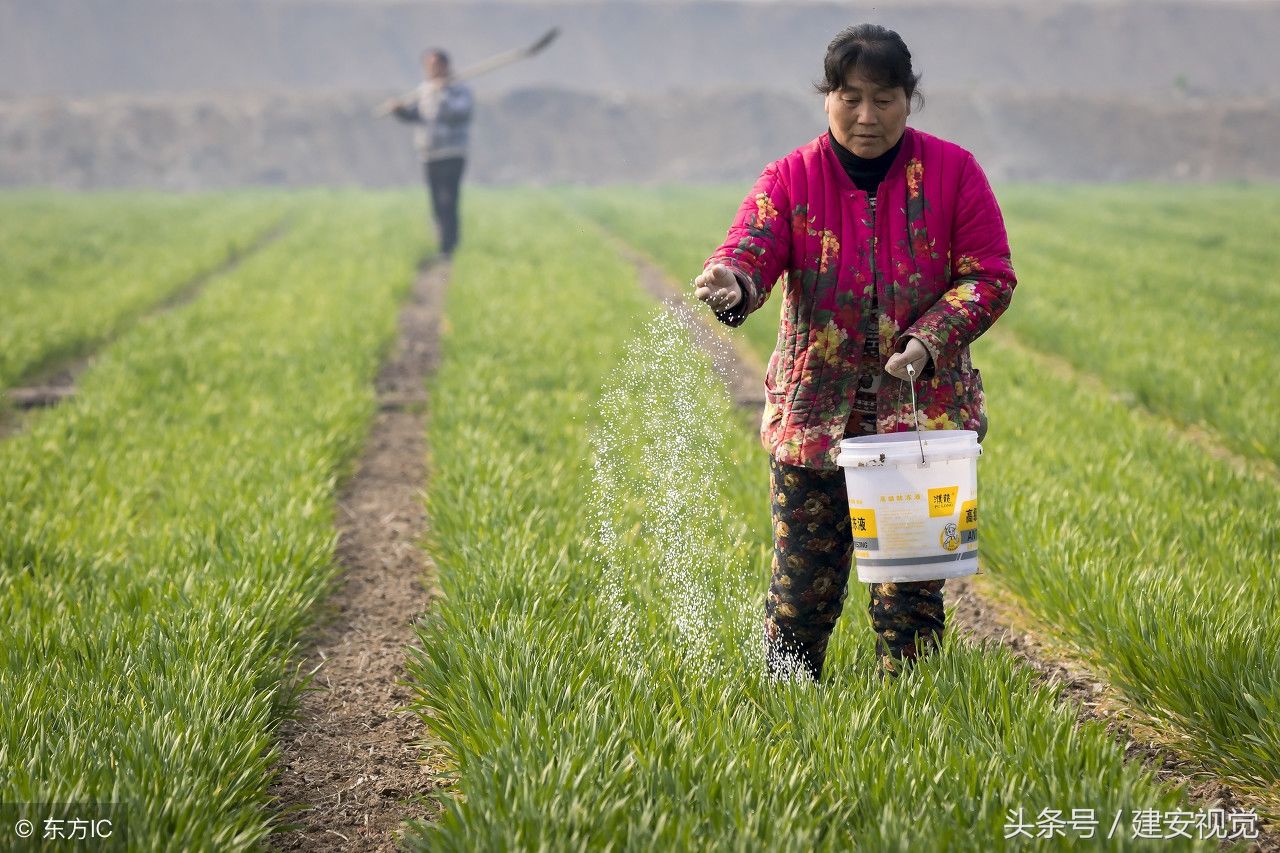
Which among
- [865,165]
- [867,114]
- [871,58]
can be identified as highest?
[871,58]

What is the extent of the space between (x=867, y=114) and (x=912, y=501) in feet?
2.98

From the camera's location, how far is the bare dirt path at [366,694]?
269cm

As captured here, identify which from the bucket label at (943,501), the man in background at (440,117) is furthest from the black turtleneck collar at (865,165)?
the man in background at (440,117)

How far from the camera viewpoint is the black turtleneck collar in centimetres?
259

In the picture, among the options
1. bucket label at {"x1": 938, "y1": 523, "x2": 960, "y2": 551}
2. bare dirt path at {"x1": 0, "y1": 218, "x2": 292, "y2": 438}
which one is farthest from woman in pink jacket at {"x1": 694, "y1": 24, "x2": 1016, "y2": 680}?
bare dirt path at {"x1": 0, "y1": 218, "x2": 292, "y2": 438}

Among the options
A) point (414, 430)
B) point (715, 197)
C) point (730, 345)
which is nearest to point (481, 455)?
point (414, 430)

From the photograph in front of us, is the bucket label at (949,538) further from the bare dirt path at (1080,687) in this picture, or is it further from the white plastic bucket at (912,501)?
the bare dirt path at (1080,687)

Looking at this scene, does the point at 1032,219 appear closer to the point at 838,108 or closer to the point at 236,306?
the point at 236,306

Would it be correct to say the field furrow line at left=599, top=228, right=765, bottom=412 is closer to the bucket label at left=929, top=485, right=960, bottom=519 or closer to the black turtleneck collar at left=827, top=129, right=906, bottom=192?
the black turtleneck collar at left=827, top=129, right=906, bottom=192

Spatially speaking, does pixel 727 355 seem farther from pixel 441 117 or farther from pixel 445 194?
pixel 445 194

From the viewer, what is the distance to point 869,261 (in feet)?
8.52

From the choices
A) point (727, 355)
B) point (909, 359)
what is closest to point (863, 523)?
point (909, 359)

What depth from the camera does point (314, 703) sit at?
10.7ft

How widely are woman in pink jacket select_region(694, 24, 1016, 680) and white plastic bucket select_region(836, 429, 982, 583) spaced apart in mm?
160
